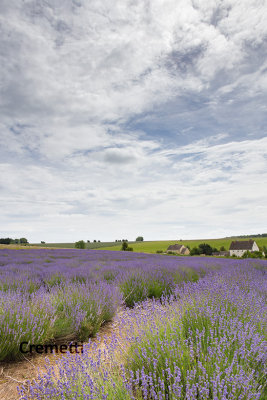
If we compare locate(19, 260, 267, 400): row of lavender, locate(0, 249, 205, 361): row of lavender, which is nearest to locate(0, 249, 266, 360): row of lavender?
locate(0, 249, 205, 361): row of lavender

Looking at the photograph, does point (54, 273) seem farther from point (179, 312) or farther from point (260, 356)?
point (260, 356)

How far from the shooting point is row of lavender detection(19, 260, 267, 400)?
61.2 inches

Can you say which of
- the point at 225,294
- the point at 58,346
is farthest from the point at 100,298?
the point at 225,294

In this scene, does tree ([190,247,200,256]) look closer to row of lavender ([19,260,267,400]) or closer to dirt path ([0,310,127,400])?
row of lavender ([19,260,267,400])

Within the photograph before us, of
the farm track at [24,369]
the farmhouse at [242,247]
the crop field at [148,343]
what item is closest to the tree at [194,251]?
the farmhouse at [242,247]

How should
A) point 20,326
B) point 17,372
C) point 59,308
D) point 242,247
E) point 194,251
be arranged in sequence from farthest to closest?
point 242,247 < point 194,251 < point 59,308 < point 20,326 < point 17,372

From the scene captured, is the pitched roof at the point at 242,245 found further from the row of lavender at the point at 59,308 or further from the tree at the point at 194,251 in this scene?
the row of lavender at the point at 59,308

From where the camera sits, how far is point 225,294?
3043 millimetres

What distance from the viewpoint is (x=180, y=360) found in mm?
1736

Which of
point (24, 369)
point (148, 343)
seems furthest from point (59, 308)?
point (148, 343)

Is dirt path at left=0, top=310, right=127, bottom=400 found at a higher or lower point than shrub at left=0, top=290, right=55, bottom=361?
lower

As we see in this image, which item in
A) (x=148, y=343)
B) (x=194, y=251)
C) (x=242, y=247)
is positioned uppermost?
(x=148, y=343)

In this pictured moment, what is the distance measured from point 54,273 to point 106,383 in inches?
192

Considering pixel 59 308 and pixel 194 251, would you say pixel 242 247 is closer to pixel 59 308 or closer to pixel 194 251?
pixel 194 251
